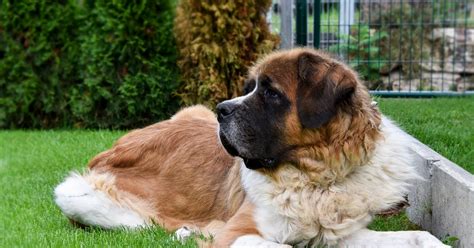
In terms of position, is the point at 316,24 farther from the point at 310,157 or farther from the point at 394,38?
the point at 310,157

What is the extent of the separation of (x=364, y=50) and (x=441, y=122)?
11.2ft

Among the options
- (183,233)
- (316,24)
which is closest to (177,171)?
Answer: (183,233)

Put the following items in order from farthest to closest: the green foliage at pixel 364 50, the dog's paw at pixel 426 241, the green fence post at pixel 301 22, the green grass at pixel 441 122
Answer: the green foliage at pixel 364 50
the green fence post at pixel 301 22
the green grass at pixel 441 122
the dog's paw at pixel 426 241

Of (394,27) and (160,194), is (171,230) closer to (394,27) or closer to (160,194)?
(160,194)

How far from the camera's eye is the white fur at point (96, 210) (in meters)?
5.30

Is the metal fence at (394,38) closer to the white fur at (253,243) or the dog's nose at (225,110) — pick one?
the dog's nose at (225,110)

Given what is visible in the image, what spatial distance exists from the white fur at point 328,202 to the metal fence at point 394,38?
5.61m

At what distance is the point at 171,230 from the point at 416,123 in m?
3.62

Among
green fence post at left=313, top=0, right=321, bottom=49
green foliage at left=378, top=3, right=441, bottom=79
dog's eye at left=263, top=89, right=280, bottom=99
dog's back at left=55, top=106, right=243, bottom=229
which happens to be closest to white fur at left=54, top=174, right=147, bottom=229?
dog's back at left=55, top=106, right=243, bottom=229

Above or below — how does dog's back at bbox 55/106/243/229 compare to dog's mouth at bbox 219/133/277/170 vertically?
below

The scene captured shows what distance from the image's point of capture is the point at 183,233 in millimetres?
4977

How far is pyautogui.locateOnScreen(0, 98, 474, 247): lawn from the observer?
501 centimetres

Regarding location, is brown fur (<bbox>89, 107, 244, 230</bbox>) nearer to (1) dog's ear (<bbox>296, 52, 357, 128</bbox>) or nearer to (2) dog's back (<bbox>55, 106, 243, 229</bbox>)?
(2) dog's back (<bbox>55, 106, 243, 229</bbox>)

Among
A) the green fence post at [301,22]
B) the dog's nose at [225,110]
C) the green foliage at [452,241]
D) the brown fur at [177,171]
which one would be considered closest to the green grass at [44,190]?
the brown fur at [177,171]
